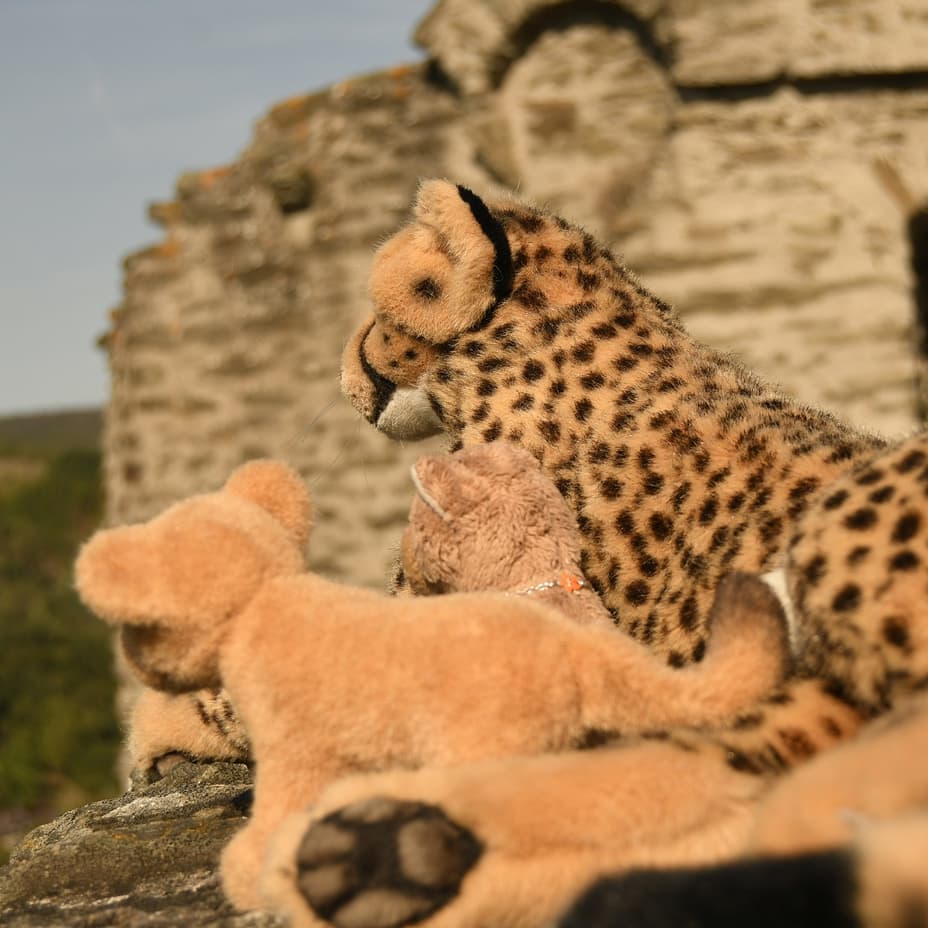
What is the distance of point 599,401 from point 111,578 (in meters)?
1.14

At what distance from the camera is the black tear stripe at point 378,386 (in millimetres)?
2678

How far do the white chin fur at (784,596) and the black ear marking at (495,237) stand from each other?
94 centimetres

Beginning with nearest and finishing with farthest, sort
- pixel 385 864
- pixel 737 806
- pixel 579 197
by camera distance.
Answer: pixel 385 864 → pixel 737 806 → pixel 579 197

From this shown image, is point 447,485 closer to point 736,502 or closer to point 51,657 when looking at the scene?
point 736,502

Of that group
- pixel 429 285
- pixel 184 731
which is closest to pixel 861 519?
pixel 429 285

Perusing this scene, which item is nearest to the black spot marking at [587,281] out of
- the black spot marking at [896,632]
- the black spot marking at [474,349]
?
the black spot marking at [474,349]

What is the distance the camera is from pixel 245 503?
5.91ft

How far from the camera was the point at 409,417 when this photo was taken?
2.67 metres

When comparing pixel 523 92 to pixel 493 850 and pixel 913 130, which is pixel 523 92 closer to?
pixel 913 130

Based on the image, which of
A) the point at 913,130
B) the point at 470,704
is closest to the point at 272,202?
the point at 913,130

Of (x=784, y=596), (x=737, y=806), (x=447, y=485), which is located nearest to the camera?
(x=737, y=806)

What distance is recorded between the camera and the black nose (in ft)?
8.79

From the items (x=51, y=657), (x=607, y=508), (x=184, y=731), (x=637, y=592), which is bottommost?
(x=51, y=657)

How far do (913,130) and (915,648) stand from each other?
15.0 feet
